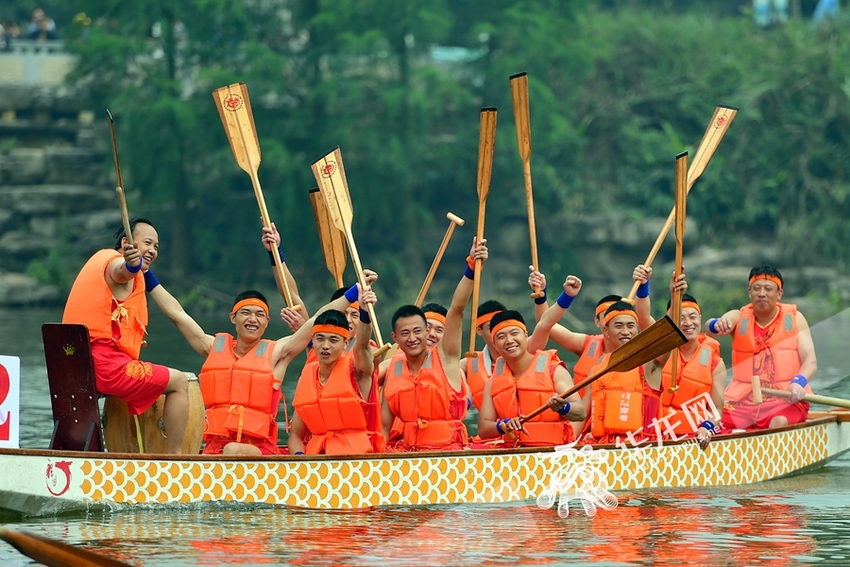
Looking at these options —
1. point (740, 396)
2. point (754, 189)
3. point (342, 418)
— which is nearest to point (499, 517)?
point (342, 418)

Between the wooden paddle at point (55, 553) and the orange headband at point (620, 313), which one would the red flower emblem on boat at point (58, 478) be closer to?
the wooden paddle at point (55, 553)

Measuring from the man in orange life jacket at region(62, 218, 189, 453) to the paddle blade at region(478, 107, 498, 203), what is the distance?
2.49 m

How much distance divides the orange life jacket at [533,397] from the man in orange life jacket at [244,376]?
1032mm

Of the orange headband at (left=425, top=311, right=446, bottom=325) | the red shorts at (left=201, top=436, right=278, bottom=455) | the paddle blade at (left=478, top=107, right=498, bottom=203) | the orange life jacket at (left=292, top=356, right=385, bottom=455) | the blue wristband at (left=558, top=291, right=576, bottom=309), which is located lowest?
the red shorts at (left=201, top=436, right=278, bottom=455)

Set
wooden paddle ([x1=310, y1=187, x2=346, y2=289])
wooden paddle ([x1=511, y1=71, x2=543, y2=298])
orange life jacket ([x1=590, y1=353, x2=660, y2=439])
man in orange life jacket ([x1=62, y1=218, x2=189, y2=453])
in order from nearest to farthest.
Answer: man in orange life jacket ([x1=62, y1=218, x2=189, y2=453]), orange life jacket ([x1=590, y1=353, x2=660, y2=439]), wooden paddle ([x1=511, y1=71, x2=543, y2=298]), wooden paddle ([x1=310, y1=187, x2=346, y2=289])

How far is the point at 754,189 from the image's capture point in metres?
26.2

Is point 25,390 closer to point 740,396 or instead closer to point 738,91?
point 740,396

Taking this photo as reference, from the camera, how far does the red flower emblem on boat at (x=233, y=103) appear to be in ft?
31.6

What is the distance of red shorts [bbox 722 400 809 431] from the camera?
977 cm

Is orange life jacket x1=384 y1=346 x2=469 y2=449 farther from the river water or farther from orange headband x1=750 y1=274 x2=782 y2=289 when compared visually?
orange headband x1=750 y1=274 x2=782 y2=289

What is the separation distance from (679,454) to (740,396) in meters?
1.46

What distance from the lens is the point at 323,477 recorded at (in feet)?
25.0

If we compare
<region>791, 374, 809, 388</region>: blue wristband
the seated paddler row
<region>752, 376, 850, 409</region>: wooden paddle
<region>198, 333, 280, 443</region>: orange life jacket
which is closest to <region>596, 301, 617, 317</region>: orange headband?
the seated paddler row

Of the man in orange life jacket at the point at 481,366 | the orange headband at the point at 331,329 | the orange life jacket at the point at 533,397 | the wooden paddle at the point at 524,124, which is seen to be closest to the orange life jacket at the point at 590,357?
the orange life jacket at the point at 533,397
